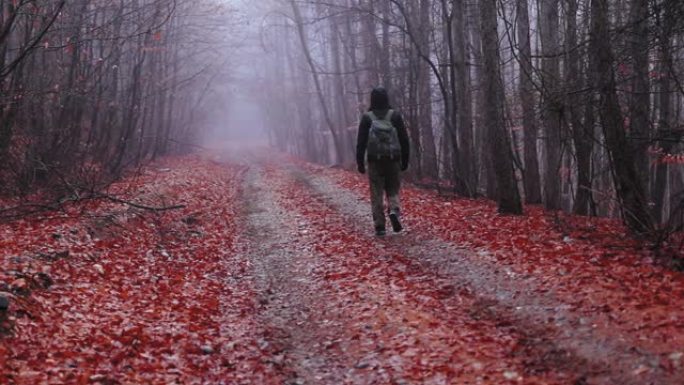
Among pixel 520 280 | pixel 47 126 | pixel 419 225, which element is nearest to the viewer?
pixel 520 280

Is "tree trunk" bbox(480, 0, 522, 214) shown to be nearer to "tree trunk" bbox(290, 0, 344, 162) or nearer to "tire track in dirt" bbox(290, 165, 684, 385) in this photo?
"tire track in dirt" bbox(290, 165, 684, 385)

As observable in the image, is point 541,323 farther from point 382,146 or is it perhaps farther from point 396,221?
point 396,221

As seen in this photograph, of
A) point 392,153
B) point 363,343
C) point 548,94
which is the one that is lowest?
point 363,343

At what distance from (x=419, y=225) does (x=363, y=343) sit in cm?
532

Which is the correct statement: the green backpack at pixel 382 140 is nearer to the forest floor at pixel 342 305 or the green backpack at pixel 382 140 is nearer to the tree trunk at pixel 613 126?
the forest floor at pixel 342 305

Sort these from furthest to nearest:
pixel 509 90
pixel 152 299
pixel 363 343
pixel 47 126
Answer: pixel 509 90
pixel 47 126
pixel 152 299
pixel 363 343

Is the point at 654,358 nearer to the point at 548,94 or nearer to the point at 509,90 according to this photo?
the point at 548,94

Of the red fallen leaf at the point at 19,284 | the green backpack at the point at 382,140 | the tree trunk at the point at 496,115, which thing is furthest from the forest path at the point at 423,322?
the red fallen leaf at the point at 19,284

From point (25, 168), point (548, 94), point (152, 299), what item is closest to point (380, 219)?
point (548, 94)

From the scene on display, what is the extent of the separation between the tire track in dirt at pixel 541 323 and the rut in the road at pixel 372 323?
5.8 inches

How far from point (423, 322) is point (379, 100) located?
14.5 feet

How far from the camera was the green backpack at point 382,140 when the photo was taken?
30.7 ft

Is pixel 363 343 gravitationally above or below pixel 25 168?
below

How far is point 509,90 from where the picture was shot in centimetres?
2058
